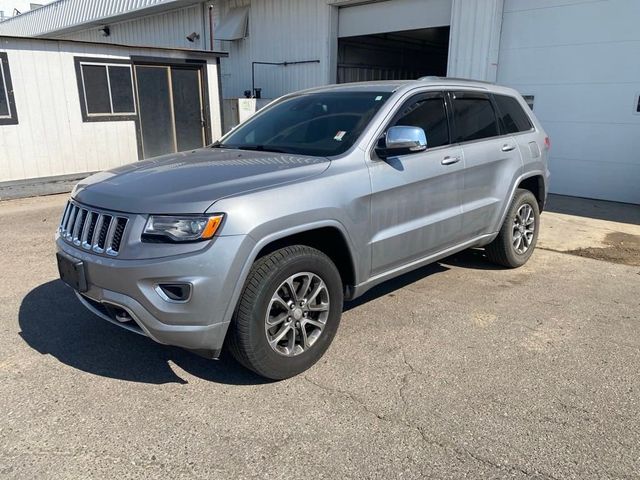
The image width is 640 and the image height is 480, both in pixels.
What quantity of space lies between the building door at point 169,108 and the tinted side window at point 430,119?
8513 millimetres

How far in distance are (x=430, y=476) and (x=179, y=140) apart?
10909 millimetres

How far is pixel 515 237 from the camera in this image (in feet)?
17.9

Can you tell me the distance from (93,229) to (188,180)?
633 millimetres

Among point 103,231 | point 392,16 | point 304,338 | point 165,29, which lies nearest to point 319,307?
point 304,338

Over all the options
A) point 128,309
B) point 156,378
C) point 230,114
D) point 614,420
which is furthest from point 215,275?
point 230,114

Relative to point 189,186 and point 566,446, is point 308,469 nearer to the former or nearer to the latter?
point 566,446

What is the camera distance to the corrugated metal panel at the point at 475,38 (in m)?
9.96

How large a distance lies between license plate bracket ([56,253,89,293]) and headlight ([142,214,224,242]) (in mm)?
528

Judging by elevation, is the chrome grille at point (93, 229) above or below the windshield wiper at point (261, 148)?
below

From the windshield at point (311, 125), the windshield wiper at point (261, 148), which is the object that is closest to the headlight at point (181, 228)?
the windshield at point (311, 125)

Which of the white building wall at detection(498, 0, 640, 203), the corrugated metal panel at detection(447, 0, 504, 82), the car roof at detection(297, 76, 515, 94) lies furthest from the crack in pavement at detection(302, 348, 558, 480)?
the corrugated metal panel at detection(447, 0, 504, 82)

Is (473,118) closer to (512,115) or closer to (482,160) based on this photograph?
(482,160)

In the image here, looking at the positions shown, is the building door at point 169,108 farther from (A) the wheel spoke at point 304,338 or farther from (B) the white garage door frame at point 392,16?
(A) the wheel spoke at point 304,338

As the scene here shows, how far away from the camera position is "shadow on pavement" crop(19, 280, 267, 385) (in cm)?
335
